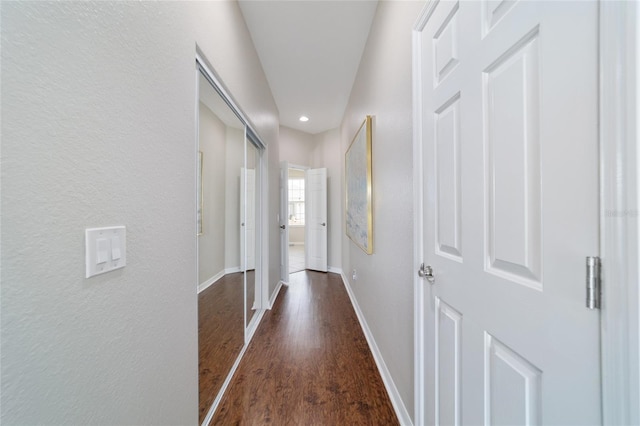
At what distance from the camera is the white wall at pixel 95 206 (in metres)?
0.48

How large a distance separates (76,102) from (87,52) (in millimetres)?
141

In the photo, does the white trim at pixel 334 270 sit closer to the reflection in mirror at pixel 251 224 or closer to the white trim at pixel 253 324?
the white trim at pixel 253 324

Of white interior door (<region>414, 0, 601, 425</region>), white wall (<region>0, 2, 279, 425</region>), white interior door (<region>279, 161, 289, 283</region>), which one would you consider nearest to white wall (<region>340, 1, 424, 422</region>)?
white interior door (<region>414, 0, 601, 425</region>)

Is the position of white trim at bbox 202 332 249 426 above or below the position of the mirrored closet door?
below

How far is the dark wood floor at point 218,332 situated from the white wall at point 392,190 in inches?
44.2

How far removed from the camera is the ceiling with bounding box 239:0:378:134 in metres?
1.92

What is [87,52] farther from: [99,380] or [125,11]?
[99,380]

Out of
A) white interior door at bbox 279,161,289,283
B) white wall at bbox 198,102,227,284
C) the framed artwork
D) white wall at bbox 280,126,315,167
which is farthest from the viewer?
white wall at bbox 280,126,315,167

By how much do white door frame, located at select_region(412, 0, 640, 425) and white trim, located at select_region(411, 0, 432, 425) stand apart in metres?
0.69

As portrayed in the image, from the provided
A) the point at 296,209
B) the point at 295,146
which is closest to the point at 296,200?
the point at 296,209

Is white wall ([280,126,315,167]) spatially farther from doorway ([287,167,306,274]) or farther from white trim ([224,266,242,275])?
doorway ([287,167,306,274])

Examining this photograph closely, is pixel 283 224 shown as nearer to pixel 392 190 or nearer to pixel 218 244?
pixel 218 244

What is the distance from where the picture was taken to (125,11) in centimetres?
73

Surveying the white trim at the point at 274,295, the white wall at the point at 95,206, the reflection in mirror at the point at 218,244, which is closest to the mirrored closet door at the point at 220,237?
the reflection in mirror at the point at 218,244
